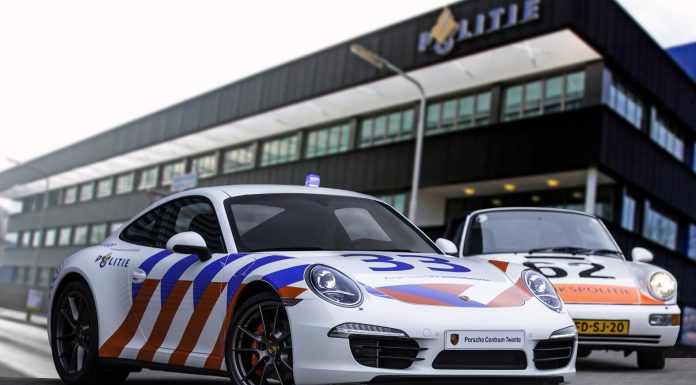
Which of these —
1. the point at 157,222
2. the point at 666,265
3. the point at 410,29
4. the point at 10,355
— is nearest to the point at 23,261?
the point at 410,29

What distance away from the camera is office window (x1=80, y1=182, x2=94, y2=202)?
59938 mm

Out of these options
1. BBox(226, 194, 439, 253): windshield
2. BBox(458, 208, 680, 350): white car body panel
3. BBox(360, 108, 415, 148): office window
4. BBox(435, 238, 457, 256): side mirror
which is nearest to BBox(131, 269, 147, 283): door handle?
BBox(226, 194, 439, 253): windshield

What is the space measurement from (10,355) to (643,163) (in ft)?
67.6

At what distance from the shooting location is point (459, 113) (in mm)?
29828

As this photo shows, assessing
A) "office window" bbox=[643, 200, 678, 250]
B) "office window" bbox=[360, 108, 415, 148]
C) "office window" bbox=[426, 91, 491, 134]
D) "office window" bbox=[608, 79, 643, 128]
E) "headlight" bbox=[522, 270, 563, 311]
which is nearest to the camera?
"headlight" bbox=[522, 270, 563, 311]

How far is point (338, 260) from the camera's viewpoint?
5.02m

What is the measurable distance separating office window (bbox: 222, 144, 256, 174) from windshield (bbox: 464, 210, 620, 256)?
31.6 metres

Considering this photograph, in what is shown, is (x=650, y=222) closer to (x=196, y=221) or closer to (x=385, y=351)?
(x=196, y=221)

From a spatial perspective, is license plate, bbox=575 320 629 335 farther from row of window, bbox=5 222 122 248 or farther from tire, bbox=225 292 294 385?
row of window, bbox=5 222 122 248

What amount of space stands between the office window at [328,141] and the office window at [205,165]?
27.4 ft

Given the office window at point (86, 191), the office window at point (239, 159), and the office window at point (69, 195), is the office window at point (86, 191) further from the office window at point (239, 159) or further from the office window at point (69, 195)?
the office window at point (239, 159)

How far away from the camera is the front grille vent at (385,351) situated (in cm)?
446

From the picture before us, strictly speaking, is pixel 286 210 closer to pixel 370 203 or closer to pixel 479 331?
pixel 370 203

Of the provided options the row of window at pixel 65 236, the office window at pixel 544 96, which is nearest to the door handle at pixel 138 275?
the office window at pixel 544 96
